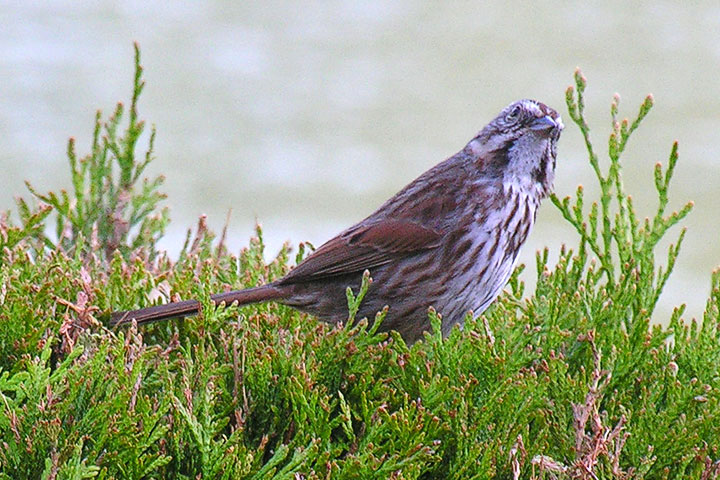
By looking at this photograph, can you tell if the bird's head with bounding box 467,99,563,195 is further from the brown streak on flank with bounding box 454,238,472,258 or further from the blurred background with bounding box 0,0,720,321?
the blurred background with bounding box 0,0,720,321

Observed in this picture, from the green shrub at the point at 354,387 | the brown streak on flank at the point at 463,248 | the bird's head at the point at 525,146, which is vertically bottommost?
the green shrub at the point at 354,387

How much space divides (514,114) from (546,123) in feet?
0.52

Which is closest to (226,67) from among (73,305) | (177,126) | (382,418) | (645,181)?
(177,126)

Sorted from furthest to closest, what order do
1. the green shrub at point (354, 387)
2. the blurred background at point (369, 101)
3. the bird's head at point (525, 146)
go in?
the blurred background at point (369, 101) → the bird's head at point (525, 146) → the green shrub at point (354, 387)

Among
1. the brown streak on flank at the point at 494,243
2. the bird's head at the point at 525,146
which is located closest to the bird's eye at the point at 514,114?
the bird's head at the point at 525,146

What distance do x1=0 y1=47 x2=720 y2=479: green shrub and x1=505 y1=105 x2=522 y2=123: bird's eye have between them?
1.19 ft

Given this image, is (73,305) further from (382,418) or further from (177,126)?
(177,126)

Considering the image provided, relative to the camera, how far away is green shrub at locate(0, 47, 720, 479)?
259 centimetres

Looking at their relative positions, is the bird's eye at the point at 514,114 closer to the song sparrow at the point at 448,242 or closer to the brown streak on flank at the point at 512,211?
the song sparrow at the point at 448,242

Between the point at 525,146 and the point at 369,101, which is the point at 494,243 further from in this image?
the point at 369,101

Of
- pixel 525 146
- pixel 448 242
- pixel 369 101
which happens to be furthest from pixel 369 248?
pixel 369 101

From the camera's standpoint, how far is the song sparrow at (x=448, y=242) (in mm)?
3957

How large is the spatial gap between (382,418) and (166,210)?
216 cm

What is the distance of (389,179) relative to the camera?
9609mm
